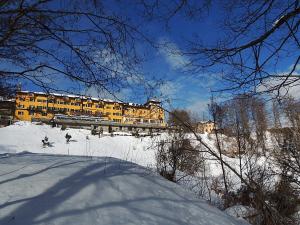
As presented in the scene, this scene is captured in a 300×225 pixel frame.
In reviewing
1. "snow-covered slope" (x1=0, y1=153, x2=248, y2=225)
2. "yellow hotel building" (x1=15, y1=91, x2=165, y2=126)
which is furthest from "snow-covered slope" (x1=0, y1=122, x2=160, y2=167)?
"snow-covered slope" (x1=0, y1=153, x2=248, y2=225)

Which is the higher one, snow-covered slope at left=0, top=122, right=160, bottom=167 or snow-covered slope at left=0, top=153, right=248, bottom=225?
snow-covered slope at left=0, top=122, right=160, bottom=167

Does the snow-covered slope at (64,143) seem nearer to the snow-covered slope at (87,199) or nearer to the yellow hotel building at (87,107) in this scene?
the yellow hotel building at (87,107)

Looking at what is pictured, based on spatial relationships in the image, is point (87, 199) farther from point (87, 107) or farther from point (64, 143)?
point (64, 143)

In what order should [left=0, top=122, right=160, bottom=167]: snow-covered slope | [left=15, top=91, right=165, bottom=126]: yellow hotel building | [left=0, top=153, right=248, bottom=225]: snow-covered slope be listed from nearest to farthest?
1. [left=0, top=153, right=248, bottom=225]: snow-covered slope
2. [left=15, top=91, right=165, bottom=126]: yellow hotel building
3. [left=0, top=122, right=160, bottom=167]: snow-covered slope

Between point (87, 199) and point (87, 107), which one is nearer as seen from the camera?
point (87, 199)

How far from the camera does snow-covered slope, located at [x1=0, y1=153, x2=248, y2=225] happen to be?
7.80 ft

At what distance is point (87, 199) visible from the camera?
8.96ft

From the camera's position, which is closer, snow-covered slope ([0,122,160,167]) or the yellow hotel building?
the yellow hotel building

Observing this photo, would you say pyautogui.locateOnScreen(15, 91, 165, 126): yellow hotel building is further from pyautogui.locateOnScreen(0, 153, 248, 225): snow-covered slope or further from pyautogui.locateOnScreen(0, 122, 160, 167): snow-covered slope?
pyautogui.locateOnScreen(0, 122, 160, 167): snow-covered slope

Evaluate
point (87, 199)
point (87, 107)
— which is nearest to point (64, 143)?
point (87, 107)

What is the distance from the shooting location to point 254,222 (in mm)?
4832

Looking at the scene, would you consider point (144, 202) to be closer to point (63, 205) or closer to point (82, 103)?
point (63, 205)

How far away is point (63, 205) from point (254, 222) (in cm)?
355

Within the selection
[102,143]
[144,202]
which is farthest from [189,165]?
[102,143]
